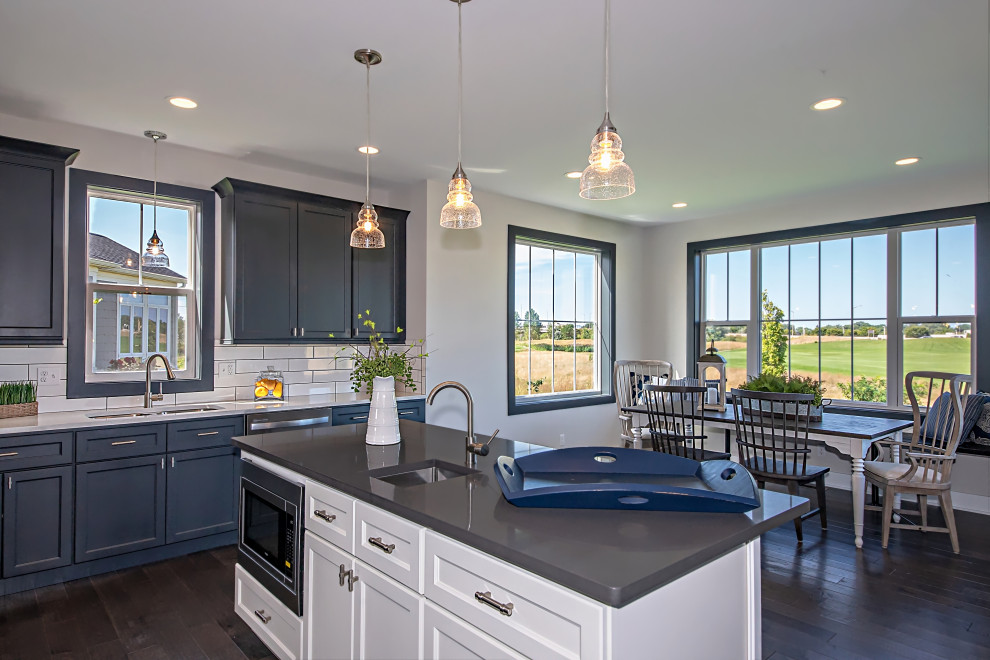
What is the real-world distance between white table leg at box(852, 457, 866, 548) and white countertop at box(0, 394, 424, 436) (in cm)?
317

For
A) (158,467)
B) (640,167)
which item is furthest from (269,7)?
(640,167)

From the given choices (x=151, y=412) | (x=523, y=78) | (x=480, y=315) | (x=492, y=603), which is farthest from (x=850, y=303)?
(x=151, y=412)

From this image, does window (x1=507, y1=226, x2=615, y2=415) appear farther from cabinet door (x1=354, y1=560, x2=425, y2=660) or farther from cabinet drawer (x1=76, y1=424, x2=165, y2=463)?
cabinet door (x1=354, y1=560, x2=425, y2=660)

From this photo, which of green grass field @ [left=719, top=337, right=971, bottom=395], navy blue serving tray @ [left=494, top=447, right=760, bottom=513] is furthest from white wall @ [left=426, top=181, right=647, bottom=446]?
navy blue serving tray @ [left=494, top=447, right=760, bottom=513]

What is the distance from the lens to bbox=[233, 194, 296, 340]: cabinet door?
4.12 meters

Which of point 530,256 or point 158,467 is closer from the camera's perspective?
point 158,467

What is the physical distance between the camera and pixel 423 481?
2.16 m

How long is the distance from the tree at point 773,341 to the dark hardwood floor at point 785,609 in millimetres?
2398

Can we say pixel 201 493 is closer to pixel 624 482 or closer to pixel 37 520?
pixel 37 520

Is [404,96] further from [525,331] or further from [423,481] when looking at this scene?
[525,331]

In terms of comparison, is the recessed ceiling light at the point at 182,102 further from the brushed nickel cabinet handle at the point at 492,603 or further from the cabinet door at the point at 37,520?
the brushed nickel cabinet handle at the point at 492,603

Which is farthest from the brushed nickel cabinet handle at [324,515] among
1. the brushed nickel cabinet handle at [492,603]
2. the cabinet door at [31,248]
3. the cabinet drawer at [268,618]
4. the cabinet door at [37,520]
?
the cabinet door at [31,248]

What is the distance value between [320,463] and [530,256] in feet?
13.5

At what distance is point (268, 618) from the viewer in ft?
7.88
